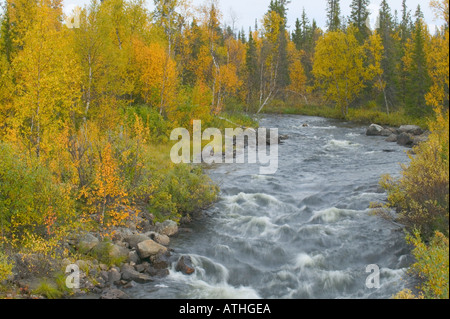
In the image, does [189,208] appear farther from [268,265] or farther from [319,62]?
[319,62]

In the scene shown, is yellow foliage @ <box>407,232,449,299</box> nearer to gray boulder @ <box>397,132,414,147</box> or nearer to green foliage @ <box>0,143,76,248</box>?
green foliage @ <box>0,143,76,248</box>

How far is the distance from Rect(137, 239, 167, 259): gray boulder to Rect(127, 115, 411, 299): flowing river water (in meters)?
0.65

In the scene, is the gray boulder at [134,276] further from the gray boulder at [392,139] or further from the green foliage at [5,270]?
the gray boulder at [392,139]

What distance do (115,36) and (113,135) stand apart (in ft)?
58.7

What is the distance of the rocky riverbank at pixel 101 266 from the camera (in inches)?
373

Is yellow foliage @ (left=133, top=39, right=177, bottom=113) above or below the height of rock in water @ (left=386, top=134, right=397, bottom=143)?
above

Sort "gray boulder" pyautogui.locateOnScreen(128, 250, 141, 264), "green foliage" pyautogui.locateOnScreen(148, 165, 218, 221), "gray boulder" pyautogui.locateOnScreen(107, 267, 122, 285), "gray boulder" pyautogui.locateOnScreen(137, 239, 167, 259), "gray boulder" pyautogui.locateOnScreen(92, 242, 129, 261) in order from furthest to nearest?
"green foliage" pyautogui.locateOnScreen(148, 165, 218, 221) < "gray boulder" pyautogui.locateOnScreen(137, 239, 167, 259) < "gray boulder" pyautogui.locateOnScreen(128, 250, 141, 264) < "gray boulder" pyautogui.locateOnScreen(92, 242, 129, 261) < "gray boulder" pyautogui.locateOnScreen(107, 267, 122, 285)

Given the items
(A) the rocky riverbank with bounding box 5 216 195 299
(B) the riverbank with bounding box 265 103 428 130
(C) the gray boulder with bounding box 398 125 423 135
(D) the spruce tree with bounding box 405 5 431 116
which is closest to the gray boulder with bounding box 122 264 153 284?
(A) the rocky riverbank with bounding box 5 216 195 299

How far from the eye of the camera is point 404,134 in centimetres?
2930

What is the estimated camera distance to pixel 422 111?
3856cm

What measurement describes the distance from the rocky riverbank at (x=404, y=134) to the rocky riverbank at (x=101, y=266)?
72.6ft

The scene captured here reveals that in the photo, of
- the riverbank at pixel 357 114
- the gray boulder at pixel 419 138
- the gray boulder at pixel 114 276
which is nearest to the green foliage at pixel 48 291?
the gray boulder at pixel 114 276

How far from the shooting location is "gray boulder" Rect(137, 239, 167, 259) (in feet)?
38.0

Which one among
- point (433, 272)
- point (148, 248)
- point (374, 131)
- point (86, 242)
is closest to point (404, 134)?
point (374, 131)
